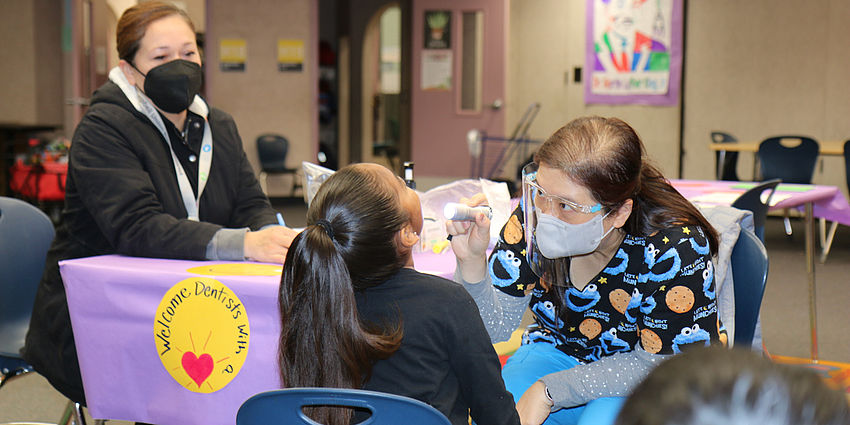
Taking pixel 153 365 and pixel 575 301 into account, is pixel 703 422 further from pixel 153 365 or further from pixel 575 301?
pixel 153 365

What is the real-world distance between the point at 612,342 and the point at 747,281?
0.39 meters

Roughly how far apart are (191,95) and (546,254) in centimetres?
110

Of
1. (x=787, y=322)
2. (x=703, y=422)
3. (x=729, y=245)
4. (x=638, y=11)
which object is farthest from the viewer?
(x=638, y=11)

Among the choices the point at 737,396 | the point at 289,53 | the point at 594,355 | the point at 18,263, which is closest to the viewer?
the point at 737,396

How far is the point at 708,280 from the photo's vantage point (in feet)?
4.98

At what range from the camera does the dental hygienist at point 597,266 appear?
1.52 meters

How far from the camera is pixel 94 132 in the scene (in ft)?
6.56

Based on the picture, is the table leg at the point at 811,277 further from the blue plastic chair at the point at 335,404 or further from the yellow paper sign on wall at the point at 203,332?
the blue plastic chair at the point at 335,404

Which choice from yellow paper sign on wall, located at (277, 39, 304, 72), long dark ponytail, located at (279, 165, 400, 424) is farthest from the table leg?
yellow paper sign on wall, located at (277, 39, 304, 72)

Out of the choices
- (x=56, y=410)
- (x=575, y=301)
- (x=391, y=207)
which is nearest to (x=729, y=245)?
(x=575, y=301)

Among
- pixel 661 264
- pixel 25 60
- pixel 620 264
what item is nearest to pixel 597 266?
pixel 620 264

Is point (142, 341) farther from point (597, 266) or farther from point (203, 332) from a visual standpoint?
point (597, 266)

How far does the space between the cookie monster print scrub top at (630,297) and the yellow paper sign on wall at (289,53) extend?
768cm

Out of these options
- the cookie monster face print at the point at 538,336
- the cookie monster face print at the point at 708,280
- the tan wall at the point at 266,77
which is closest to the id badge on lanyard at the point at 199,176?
the cookie monster face print at the point at 538,336
